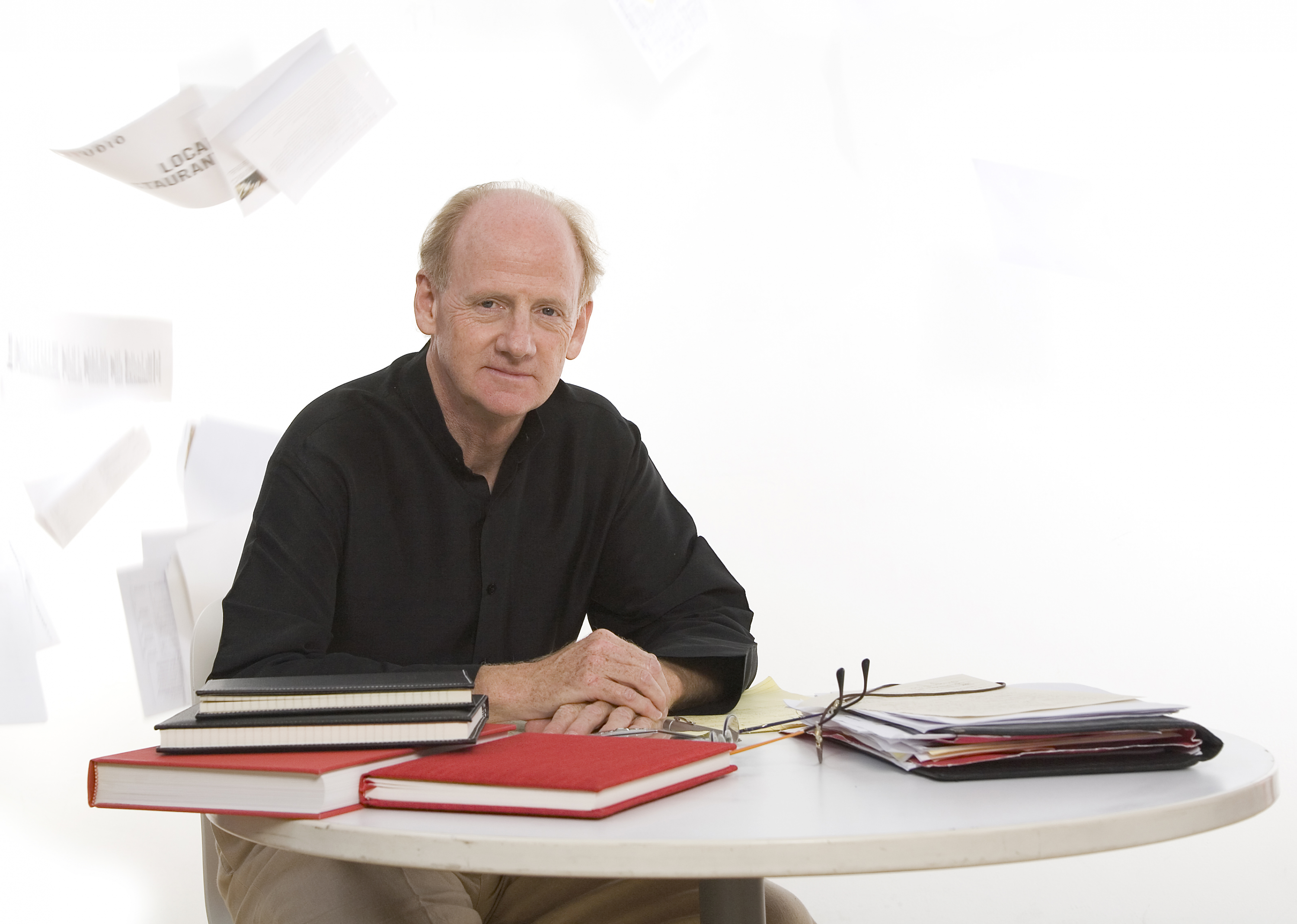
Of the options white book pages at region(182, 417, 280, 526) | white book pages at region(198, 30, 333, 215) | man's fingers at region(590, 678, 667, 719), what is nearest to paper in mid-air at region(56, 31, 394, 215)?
white book pages at region(198, 30, 333, 215)

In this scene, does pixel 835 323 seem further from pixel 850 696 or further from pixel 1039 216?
pixel 850 696

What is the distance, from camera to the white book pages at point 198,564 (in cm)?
200

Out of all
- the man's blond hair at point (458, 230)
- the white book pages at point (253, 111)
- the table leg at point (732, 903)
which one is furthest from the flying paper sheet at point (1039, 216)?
the table leg at point (732, 903)

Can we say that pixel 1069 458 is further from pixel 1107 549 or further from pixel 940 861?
pixel 940 861

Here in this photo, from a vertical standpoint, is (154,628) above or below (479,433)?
below

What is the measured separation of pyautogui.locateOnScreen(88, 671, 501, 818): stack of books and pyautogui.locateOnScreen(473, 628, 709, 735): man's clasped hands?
25 centimetres

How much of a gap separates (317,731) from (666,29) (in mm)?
1789

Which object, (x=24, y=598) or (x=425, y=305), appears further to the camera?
(x=24, y=598)

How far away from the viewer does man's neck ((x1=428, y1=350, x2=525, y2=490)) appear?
149 cm

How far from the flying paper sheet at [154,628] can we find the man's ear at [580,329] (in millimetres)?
988

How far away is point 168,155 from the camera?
1963mm

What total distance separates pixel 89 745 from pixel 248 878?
3.87 feet

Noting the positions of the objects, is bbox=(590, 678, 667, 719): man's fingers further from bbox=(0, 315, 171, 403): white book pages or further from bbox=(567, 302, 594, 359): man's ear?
bbox=(0, 315, 171, 403): white book pages

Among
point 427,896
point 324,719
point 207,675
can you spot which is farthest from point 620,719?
point 207,675
